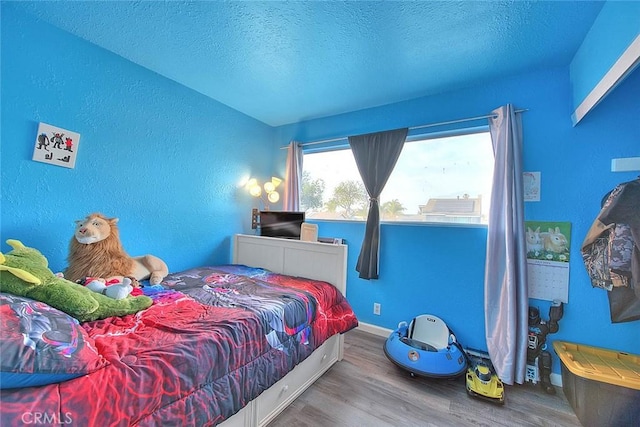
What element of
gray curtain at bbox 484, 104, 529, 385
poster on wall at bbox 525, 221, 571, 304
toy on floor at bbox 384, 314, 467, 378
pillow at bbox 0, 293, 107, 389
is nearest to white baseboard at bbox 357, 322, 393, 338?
toy on floor at bbox 384, 314, 467, 378

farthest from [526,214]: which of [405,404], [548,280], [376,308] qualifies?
[405,404]

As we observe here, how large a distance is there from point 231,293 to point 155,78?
1.93m

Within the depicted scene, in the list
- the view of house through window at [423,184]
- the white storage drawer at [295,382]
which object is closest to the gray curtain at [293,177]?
the view of house through window at [423,184]

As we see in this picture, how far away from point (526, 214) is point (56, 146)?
3.40 meters

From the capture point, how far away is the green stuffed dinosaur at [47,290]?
99cm

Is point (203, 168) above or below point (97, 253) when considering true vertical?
above

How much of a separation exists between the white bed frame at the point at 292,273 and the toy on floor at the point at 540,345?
4.54ft

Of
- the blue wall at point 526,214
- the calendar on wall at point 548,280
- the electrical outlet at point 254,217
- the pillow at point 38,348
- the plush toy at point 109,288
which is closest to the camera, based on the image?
the pillow at point 38,348

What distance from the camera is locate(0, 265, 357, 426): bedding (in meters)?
0.74

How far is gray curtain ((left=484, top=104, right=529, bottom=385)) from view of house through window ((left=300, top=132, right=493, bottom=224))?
0.21 m

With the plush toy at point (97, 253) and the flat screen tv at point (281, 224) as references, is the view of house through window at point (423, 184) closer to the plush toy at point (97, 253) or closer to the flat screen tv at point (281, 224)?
the flat screen tv at point (281, 224)

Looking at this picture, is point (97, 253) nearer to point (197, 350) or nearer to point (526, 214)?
point (197, 350)

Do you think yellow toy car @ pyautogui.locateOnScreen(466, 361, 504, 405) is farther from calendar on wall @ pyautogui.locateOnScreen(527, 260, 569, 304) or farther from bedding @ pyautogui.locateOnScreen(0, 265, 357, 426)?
bedding @ pyautogui.locateOnScreen(0, 265, 357, 426)

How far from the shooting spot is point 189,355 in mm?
1017
